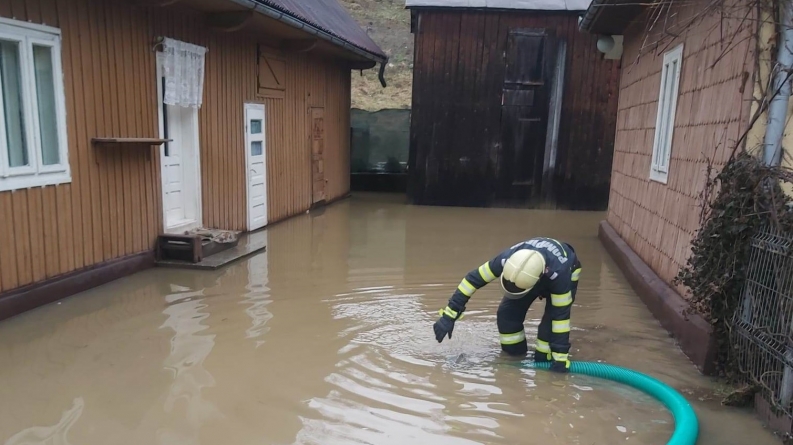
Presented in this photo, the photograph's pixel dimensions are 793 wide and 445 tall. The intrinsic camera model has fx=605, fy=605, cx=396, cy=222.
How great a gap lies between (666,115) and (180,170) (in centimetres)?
593

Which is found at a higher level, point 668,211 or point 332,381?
point 668,211

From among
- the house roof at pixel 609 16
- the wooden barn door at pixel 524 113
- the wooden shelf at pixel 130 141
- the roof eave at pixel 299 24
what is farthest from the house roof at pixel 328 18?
the house roof at pixel 609 16

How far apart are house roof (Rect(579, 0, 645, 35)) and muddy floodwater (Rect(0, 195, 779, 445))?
3.27m

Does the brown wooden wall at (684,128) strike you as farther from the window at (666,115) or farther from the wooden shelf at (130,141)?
the wooden shelf at (130,141)

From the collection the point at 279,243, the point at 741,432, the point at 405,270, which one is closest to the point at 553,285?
the point at 741,432

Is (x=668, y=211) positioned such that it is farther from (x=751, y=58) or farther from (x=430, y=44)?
(x=430, y=44)

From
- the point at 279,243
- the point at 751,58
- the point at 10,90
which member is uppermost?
the point at 751,58

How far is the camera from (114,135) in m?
6.42

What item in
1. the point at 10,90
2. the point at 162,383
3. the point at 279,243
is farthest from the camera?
the point at 279,243

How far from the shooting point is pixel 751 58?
4.22 m

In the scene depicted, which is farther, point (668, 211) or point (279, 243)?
point (279, 243)

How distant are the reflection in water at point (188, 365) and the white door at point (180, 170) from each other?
199 centimetres

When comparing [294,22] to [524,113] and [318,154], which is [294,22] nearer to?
[318,154]

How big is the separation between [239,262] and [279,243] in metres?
1.38
